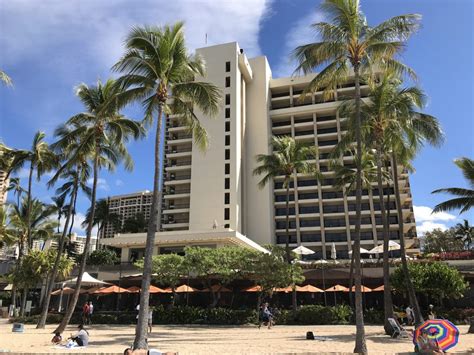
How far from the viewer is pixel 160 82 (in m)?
16.5

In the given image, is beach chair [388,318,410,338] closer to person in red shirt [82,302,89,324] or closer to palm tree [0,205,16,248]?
person in red shirt [82,302,89,324]

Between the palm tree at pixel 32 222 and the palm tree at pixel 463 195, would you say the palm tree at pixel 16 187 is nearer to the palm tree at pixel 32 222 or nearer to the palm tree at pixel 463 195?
the palm tree at pixel 32 222

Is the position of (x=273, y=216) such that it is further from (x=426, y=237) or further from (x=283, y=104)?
(x=426, y=237)

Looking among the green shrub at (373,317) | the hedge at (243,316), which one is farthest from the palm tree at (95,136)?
the green shrub at (373,317)

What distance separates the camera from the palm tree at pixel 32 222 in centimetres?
3762

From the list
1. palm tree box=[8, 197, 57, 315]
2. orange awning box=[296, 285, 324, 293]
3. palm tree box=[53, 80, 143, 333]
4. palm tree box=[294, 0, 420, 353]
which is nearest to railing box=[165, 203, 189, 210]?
palm tree box=[8, 197, 57, 315]

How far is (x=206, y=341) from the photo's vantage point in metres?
18.1

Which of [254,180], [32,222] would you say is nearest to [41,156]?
[32,222]

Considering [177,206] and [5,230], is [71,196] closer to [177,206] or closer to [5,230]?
[5,230]

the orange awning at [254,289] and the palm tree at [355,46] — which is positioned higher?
the palm tree at [355,46]

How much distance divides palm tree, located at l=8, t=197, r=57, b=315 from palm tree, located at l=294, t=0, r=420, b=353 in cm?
2927

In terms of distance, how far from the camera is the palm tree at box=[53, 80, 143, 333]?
21936mm

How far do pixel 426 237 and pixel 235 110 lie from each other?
4259cm

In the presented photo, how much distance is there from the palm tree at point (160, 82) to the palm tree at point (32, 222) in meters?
24.1
